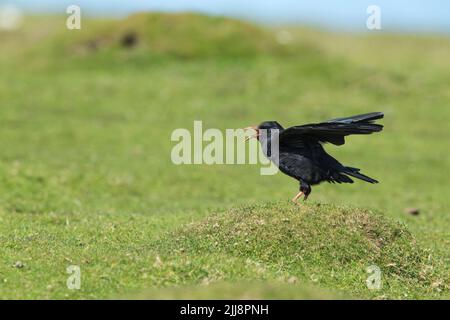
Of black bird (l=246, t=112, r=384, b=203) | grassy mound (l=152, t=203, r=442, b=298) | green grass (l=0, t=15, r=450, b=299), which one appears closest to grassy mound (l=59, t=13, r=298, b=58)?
green grass (l=0, t=15, r=450, b=299)

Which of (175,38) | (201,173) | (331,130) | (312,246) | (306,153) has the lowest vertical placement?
(312,246)

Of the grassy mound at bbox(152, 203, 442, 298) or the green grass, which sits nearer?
the green grass

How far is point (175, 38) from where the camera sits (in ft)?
145

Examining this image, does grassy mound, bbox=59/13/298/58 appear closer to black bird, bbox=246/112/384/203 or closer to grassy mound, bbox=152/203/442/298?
black bird, bbox=246/112/384/203

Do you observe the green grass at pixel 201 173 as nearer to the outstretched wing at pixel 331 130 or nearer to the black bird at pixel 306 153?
the black bird at pixel 306 153

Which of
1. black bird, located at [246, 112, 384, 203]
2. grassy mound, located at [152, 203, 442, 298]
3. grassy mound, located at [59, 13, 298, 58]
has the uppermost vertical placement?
grassy mound, located at [59, 13, 298, 58]

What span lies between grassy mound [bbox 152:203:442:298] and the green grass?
0.03m

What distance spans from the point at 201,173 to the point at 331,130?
42.2 feet

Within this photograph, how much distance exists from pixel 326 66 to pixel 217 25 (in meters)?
7.03

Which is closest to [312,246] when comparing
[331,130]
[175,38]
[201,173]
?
[331,130]

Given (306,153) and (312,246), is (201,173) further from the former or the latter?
(312,246)

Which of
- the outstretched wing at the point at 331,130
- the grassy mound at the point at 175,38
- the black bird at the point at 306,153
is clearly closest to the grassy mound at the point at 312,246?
the black bird at the point at 306,153

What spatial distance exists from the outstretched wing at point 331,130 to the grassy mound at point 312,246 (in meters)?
1.13

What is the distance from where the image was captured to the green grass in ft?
39.6
